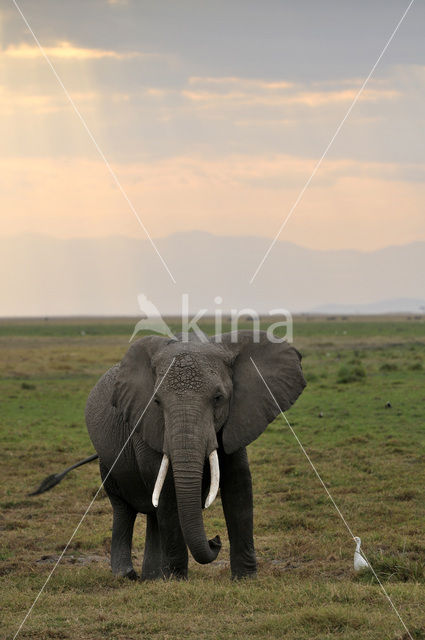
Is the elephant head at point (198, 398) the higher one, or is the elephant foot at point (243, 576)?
the elephant head at point (198, 398)

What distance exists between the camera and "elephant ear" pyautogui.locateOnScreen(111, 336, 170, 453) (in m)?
9.28

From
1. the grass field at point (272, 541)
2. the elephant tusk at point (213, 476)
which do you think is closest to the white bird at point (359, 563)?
the grass field at point (272, 541)

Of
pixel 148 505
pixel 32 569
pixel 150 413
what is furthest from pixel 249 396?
pixel 32 569

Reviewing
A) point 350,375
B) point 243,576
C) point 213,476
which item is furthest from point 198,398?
point 350,375

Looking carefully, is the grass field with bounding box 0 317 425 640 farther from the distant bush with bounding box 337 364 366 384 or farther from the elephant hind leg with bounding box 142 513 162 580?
the distant bush with bounding box 337 364 366 384

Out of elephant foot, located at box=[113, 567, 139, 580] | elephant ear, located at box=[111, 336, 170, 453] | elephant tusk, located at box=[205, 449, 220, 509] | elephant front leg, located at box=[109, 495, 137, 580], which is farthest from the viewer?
elephant front leg, located at box=[109, 495, 137, 580]

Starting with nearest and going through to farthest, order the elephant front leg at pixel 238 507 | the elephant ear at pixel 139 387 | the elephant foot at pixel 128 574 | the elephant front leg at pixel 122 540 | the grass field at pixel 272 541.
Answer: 1. the grass field at pixel 272 541
2. the elephant ear at pixel 139 387
3. the elephant front leg at pixel 238 507
4. the elephant foot at pixel 128 574
5. the elephant front leg at pixel 122 540

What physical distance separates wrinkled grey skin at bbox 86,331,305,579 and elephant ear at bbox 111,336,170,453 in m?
0.01

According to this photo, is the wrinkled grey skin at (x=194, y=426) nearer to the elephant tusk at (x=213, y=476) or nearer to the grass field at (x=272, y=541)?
the elephant tusk at (x=213, y=476)

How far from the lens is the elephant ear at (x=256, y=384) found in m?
9.29

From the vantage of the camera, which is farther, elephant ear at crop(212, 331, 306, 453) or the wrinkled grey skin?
elephant ear at crop(212, 331, 306, 453)

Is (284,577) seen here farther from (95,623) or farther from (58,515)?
(58,515)

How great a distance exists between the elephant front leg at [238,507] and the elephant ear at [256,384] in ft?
1.17

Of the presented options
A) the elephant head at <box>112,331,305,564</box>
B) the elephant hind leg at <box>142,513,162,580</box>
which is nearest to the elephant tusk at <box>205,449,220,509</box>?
the elephant head at <box>112,331,305,564</box>
